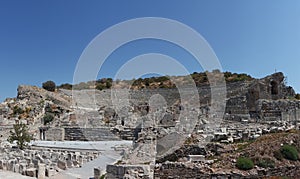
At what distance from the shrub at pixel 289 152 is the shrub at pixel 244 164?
1.50m

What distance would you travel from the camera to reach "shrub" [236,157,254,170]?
351 inches

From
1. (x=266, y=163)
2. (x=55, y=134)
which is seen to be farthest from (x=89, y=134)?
(x=266, y=163)

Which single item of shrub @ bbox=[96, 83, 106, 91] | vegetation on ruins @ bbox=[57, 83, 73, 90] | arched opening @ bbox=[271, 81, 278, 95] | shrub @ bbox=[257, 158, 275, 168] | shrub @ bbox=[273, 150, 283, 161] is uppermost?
vegetation on ruins @ bbox=[57, 83, 73, 90]

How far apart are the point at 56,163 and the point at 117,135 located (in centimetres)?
1016

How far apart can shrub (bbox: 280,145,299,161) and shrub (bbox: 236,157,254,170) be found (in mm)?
1501

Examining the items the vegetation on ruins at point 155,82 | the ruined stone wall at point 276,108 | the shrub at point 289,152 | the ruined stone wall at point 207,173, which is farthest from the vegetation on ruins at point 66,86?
the shrub at point 289,152

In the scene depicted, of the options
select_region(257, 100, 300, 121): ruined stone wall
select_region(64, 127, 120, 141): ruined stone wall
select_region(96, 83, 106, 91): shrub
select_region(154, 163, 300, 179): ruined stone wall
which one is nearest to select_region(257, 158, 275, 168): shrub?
select_region(154, 163, 300, 179): ruined stone wall

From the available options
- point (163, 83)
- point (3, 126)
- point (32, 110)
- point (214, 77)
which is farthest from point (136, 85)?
point (3, 126)

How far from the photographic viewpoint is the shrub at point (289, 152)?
9828mm

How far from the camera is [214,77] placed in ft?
147

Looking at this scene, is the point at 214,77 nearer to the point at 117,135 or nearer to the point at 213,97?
the point at 213,97

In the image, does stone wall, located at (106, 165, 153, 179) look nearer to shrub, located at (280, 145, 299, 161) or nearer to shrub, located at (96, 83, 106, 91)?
shrub, located at (280, 145, 299, 161)

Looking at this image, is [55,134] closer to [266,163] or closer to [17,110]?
[17,110]

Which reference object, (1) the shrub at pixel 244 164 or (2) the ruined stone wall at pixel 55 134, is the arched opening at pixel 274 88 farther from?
(1) the shrub at pixel 244 164
